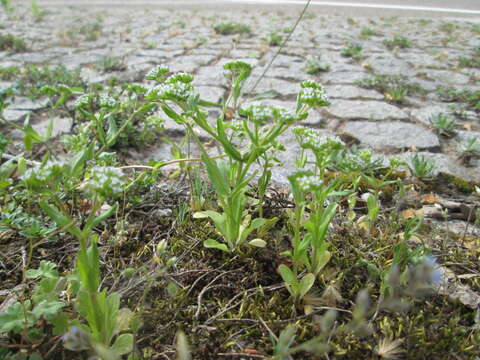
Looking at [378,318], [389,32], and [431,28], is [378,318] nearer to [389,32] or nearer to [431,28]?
[389,32]

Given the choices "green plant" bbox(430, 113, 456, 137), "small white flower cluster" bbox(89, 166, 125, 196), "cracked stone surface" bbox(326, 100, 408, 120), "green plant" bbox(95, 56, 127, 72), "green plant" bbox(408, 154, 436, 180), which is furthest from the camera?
"green plant" bbox(95, 56, 127, 72)

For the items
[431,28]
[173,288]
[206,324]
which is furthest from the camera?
[431,28]

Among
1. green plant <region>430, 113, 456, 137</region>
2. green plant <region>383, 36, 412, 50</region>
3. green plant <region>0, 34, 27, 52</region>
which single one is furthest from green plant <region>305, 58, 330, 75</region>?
green plant <region>0, 34, 27, 52</region>

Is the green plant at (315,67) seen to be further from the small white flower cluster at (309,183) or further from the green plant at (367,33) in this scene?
the small white flower cluster at (309,183)

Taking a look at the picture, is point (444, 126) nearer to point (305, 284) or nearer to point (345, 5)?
point (305, 284)

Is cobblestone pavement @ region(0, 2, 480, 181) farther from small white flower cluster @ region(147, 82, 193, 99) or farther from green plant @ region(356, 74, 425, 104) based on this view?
small white flower cluster @ region(147, 82, 193, 99)

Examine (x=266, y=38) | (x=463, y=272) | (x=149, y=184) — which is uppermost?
(x=266, y=38)

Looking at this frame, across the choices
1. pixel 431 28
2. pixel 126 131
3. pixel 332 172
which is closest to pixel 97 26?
pixel 126 131
